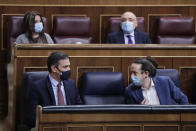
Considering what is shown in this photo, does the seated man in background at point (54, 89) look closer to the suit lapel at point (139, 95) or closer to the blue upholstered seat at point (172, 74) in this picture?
the suit lapel at point (139, 95)

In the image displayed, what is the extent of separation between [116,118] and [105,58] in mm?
827

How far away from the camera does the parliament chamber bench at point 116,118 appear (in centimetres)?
203

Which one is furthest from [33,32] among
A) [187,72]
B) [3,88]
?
[187,72]

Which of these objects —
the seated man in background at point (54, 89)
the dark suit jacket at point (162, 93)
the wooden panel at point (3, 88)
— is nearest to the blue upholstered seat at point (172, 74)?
the dark suit jacket at point (162, 93)

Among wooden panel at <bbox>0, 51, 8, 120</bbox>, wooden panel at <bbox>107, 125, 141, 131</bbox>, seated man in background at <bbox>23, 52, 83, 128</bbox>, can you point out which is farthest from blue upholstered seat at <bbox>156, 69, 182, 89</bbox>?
wooden panel at <bbox>0, 51, 8, 120</bbox>

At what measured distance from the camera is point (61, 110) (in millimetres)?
2031

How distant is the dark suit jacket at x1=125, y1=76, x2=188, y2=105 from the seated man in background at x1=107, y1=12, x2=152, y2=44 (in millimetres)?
751

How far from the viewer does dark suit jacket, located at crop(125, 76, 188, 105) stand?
260 cm

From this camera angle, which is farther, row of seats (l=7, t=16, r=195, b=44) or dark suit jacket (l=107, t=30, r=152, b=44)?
row of seats (l=7, t=16, r=195, b=44)

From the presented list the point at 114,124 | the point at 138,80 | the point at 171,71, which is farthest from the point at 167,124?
the point at 171,71

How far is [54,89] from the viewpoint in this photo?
8.47ft

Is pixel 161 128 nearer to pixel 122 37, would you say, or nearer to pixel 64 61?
pixel 64 61

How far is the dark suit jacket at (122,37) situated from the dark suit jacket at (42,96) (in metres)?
0.81

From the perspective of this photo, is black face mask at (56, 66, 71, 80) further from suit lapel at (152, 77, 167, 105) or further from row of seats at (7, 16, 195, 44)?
row of seats at (7, 16, 195, 44)
